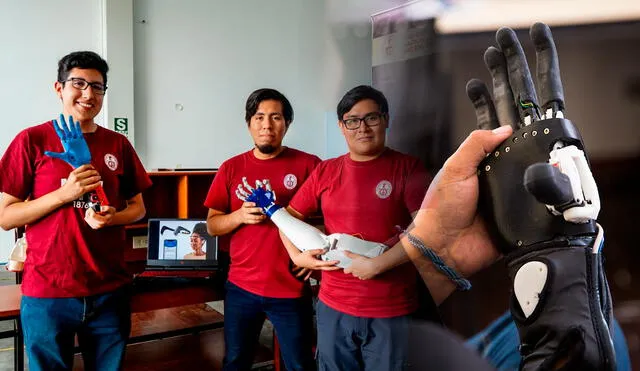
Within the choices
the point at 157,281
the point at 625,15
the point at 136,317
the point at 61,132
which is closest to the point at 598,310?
the point at 625,15

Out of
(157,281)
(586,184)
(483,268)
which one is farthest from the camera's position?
(157,281)

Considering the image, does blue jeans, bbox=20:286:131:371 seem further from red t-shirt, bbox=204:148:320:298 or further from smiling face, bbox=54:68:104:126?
smiling face, bbox=54:68:104:126

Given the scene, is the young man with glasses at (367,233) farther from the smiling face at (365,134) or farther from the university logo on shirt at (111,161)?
the university logo on shirt at (111,161)

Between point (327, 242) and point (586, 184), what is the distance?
523 millimetres

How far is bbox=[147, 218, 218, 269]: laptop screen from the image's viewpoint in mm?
2293

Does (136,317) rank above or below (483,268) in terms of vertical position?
below

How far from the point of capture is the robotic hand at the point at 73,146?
142 cm

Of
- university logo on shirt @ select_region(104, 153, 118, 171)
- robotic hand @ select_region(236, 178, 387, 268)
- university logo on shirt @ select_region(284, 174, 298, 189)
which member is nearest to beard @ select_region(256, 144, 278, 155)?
university logo on shirt @ select_region(284, 174, 298, 189)

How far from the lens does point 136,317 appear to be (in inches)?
114

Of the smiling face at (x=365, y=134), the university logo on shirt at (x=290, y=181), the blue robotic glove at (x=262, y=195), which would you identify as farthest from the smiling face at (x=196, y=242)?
the smiling face at (x=365, y=134)

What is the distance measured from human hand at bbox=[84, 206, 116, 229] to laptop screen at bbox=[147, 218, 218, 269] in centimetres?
82

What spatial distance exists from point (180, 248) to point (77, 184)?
3.49 feet

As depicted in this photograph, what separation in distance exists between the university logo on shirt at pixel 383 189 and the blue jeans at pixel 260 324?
848 millimetres

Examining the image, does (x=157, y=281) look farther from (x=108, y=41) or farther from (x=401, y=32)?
(x=108, y=41)
